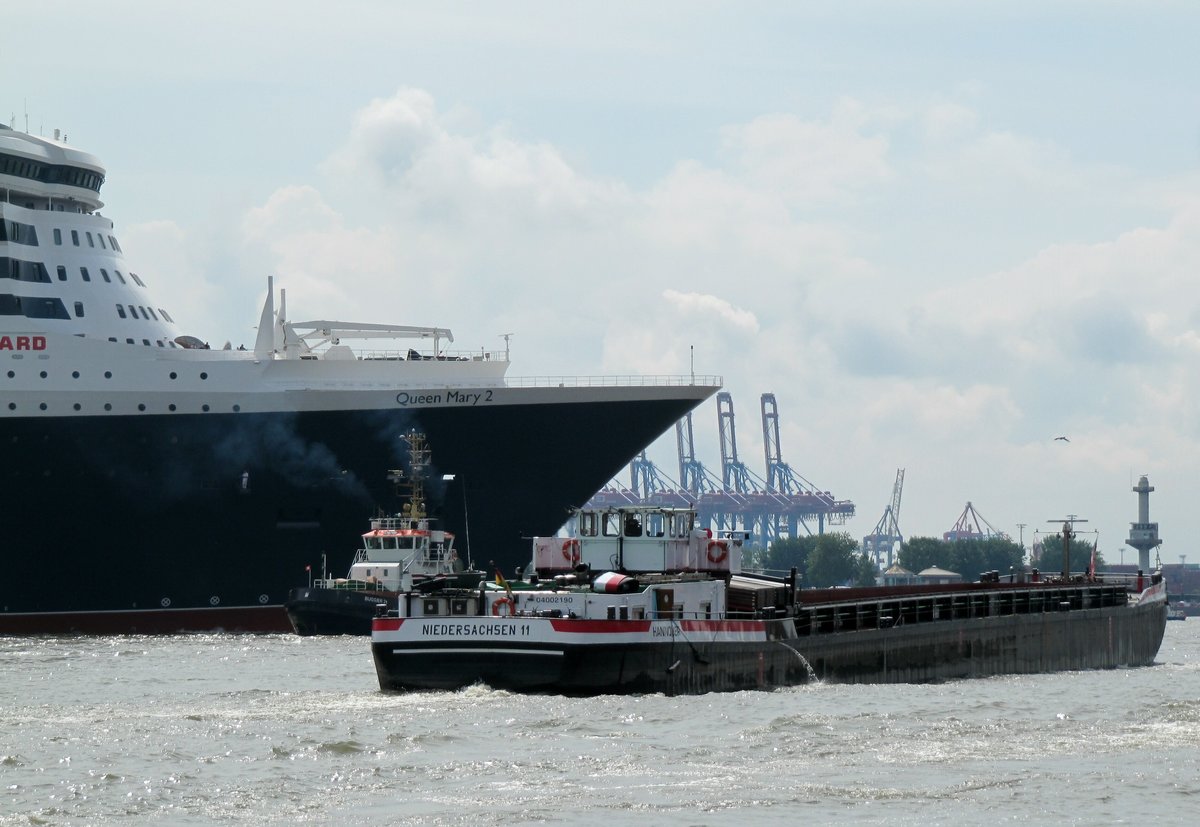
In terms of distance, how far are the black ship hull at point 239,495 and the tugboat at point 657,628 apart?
20.4 metres

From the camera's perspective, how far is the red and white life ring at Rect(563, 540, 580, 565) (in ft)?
144

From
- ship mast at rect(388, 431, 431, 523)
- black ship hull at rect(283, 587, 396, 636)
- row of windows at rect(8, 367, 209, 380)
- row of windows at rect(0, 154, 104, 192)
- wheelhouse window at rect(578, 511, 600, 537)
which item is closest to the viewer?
wheelhouse window at rect(578, 511, 600, 537)

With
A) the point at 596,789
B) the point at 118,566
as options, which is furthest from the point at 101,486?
the point at 596,789

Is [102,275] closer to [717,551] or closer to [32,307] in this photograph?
[32,307]

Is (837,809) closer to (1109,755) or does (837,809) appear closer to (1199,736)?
(1109,755)

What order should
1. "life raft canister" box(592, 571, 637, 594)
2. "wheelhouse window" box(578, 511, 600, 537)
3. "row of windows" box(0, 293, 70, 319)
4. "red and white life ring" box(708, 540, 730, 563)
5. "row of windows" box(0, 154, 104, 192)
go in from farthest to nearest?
"row of windows" box(0, 154, 104, 192)
"row of windows" box(0, 293, 70, 319)
"red and white life ring" box(708, 540, 730, 563)
"wheelhouse window" box(578, 511, 600, 537)
"life raft canister" box(592, 571, 637, 594)

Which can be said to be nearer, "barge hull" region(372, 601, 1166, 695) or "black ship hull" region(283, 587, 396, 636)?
"barge hull" region(372, 601, 1166, 695)

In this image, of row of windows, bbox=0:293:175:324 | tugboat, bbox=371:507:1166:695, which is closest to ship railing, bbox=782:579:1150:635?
tugboat, bbox=371:507:1166:695

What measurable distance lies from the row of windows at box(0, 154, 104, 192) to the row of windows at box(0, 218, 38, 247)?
2091 millimetres

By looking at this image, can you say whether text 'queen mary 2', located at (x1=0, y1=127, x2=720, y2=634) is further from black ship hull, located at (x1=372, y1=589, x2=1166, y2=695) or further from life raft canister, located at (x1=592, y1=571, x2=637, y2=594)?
life raft canister, located at (x1=592, y1=571, x2=637, y2=594)

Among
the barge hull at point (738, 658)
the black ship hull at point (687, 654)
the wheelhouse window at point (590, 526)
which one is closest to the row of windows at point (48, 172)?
the wheelhouse window at point (590, 526)

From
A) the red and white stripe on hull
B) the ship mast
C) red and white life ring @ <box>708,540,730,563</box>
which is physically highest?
the ship mast

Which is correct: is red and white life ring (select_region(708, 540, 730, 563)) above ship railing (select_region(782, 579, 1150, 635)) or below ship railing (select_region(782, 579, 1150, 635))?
above

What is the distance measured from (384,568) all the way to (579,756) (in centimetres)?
3540
